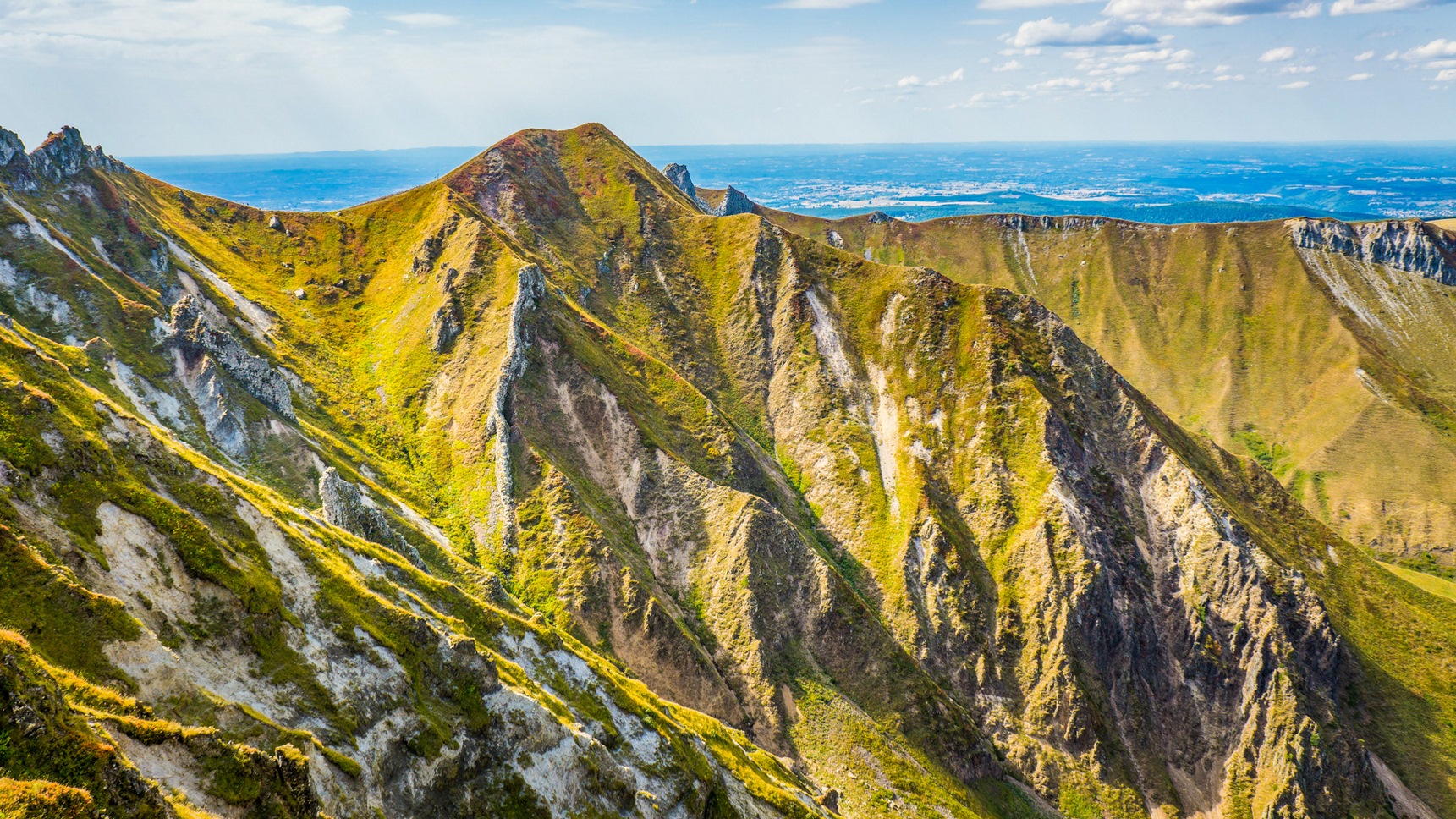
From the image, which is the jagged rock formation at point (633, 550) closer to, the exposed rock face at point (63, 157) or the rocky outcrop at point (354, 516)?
the rocky outcrop at point (354, 516)

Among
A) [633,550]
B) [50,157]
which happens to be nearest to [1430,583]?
[633,550]

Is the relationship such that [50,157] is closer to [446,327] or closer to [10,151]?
[10,151]

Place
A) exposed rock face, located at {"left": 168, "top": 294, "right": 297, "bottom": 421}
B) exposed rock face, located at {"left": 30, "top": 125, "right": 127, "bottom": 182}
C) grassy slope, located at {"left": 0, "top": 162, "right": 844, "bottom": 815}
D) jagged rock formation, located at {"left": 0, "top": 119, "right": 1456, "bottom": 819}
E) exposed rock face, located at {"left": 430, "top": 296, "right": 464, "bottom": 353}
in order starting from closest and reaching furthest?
Answer: grassy slope, located at {"left": 0, "top": 162, "right": 844, "bottom": 815} < jagged rock formation, located at {"left": 0, "top": 119, "right": 1456, "bottom": 819} < exposed rock face, located at {"left": 168, "top": 294, "right": 297, "bottom": 421} < exposed rock face, located at {"left": 430, "top": 296, "right": 464, "bottom": 353} < exposed rock face, located at {"left": 30, "top": 125, "right": 127, "bottom": 182}

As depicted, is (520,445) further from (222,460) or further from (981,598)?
(981,598)

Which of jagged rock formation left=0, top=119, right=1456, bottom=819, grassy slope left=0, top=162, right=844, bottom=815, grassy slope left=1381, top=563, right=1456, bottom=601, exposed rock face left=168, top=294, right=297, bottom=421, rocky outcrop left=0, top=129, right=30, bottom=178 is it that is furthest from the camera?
grassy slope left=1381, top=563, right=1456, bottom=601

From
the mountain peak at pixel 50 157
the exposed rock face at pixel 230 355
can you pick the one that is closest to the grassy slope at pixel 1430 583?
the exposed rock face at pixel 230 355

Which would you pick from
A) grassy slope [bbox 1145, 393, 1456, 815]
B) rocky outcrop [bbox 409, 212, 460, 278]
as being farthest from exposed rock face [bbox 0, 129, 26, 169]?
grassy slope [bbox 1145, 393, 1456, 815]

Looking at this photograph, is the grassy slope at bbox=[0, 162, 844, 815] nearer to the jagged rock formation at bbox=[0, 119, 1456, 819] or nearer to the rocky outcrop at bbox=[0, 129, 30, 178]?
the jagged rock formation at bbox=[0, 119, 1456, 819]

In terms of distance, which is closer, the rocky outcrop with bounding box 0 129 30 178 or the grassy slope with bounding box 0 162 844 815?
the grassy slope with bounding box 0 162 844 815
